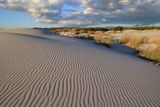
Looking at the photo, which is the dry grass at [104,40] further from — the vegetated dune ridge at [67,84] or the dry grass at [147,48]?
the vegetated dune ridge at [67,84]

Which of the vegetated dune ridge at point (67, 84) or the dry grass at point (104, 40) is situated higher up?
the vegetated dune ridge at point (67, 84)

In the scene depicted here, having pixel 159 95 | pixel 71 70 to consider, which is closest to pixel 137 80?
pixel 159 95

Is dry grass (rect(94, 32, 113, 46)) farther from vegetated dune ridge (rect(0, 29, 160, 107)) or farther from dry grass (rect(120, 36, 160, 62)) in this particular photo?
vegetated dune ridge (rect(0, 29, 160, 107))

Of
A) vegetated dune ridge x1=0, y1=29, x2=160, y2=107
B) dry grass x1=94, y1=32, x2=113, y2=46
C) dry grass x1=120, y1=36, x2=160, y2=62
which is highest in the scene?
vegetated dune ridge x1=0, y1=29, x2=160, y2=107

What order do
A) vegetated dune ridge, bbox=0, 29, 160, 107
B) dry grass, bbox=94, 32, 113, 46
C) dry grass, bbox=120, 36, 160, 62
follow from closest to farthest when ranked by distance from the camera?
vegetated dune ridge, bbox=0, 29, 160, 107 < dry grass, bbox=120, 36, 160, 62 < dry grass, bbox=94, 32, 113, 46

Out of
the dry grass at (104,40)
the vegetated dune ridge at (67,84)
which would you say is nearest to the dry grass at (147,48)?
the dry grass at (104,40)

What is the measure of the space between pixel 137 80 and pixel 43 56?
4522 millimetres

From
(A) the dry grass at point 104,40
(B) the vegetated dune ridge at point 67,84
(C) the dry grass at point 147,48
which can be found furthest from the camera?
(A) the dry grass at point 104,40

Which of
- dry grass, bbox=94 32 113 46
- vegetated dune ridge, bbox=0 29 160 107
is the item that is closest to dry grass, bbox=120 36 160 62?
dry grass, bbox=94 32 113 46

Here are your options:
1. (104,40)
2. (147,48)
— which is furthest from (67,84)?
(104,40)

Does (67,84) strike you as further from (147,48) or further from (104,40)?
(104,40)

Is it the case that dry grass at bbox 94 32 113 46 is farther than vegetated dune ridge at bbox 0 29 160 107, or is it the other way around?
dry grass at bbox 94 32 113 46

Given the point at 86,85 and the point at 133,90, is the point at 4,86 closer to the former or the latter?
the point at 86,85

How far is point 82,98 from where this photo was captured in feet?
22.7
